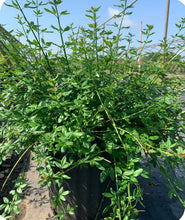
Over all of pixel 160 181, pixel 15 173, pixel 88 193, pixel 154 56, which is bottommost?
pixel 160 181

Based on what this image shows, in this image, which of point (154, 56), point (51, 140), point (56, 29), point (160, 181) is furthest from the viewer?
point (160, 181)

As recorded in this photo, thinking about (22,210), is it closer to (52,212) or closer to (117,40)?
(52,212)

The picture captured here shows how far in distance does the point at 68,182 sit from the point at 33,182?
813 mm

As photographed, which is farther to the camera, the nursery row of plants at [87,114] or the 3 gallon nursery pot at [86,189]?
the 3 gallon nursery pot at [86,189]

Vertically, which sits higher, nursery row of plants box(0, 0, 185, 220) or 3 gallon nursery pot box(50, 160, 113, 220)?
nursery row of plants box(0, 0, 185, 220)

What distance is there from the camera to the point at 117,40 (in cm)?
109

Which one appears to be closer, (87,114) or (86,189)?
(87,114)

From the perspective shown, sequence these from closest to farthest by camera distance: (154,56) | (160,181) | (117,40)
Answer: (117,40) < (154,56) < (160,181)

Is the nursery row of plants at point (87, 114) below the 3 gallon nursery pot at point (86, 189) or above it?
above

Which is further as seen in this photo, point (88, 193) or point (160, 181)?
point (160, 181)

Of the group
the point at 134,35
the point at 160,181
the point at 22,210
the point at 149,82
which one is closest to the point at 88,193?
the point at 22,210

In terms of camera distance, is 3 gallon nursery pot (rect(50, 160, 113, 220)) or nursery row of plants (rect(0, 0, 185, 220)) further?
3 gallon nursery pot (rect(50, 160, 113, 220))

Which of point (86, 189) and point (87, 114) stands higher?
point (87, 114)

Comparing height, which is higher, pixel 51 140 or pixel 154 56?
pixel 154 56
